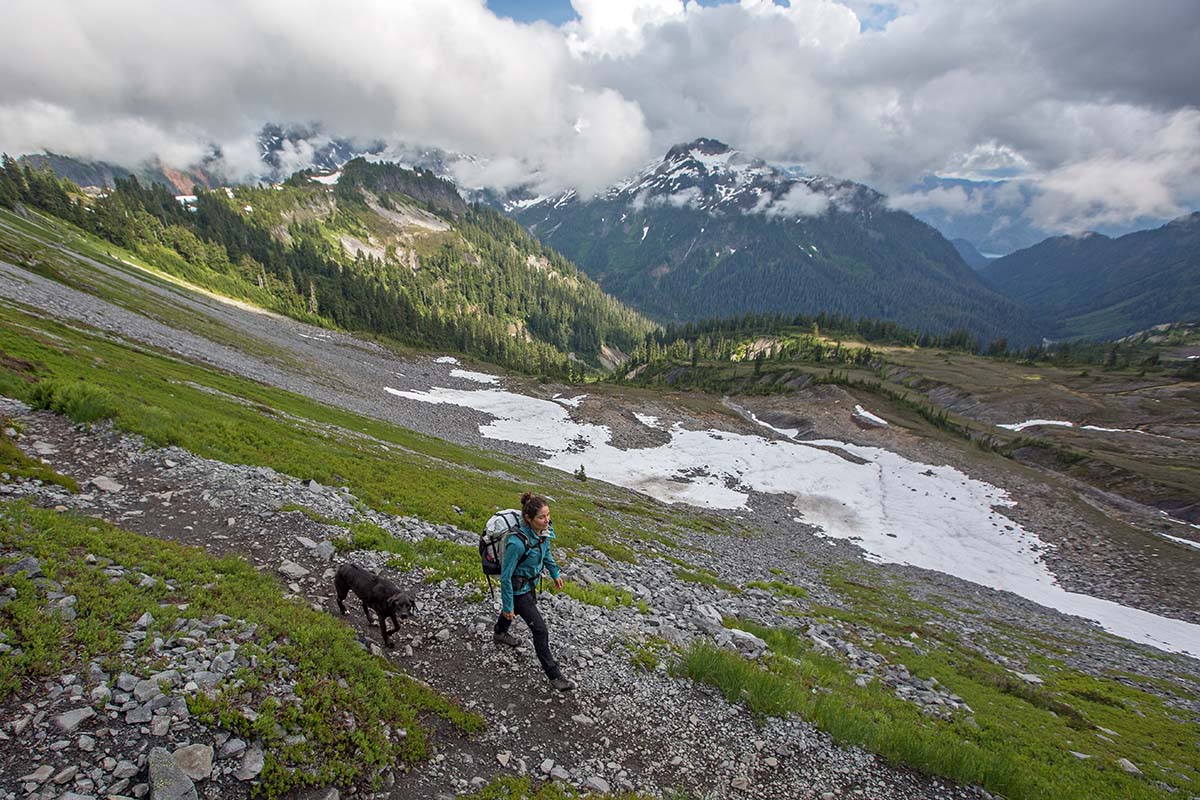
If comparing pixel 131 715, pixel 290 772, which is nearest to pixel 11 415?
pixel 131 715

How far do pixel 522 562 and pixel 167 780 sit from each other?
536 cm

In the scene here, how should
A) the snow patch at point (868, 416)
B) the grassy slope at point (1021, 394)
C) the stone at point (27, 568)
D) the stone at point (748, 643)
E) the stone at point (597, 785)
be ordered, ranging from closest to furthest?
the stone at point (27, 568)
the stone at point (597, 785)
the stone at point (748, 643)
the grassy slope at point (1021, 394)
the snow patch at point (868, 416)

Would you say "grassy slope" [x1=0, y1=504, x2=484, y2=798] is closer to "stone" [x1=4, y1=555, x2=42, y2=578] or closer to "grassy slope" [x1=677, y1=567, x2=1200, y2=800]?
"stone" [x1=4, y1=555, x2=42, y2=578]

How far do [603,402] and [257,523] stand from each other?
64.4m

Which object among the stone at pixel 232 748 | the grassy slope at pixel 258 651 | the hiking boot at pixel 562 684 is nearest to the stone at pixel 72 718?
the grassy slope at pixel 258 651

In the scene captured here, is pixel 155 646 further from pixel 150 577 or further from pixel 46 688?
pixel 150 577

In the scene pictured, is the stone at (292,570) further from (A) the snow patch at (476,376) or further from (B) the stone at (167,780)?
(A) the snow patch at (476,376)

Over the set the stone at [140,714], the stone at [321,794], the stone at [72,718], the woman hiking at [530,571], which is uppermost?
the woman hiking at [530,571]

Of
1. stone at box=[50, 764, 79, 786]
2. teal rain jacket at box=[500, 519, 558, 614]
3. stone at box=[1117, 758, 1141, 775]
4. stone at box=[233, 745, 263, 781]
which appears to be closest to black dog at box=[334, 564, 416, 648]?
teal rain jacket at box=[500, 519, 558, 614]

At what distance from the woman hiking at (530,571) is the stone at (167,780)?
15.7 ft

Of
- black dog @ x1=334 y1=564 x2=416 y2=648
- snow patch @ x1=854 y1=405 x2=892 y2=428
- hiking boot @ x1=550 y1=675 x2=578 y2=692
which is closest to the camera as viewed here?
black dog @ x1=334 y1=564 x2=416 y2=648

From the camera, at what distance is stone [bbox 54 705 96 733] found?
532cm

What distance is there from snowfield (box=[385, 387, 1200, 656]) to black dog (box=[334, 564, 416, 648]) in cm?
3777

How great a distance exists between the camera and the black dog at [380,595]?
9.10 m
